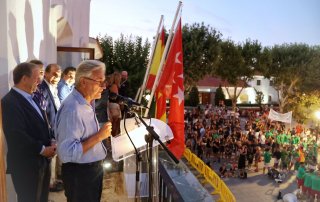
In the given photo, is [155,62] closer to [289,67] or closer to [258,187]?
[258,187]

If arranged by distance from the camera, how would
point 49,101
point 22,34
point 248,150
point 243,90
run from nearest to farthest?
1. point 22,34
2. point 49,101
3. point 248,150
4. point 243,90

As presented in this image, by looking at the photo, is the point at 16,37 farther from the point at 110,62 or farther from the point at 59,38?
the point at 110,62

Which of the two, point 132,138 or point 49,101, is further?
point 49,101

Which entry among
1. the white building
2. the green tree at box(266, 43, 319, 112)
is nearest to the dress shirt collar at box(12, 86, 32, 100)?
the green tree at box(266, 43, 319, 112)

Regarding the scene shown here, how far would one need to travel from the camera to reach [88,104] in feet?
8.09

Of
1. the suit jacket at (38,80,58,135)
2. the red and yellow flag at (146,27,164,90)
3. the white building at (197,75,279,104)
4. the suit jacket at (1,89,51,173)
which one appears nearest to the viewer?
the suit jacket at (1,89,51,173)

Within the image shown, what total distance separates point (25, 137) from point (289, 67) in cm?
3719

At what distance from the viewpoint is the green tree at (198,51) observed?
2888 centimetres

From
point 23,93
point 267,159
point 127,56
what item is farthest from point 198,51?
point 23,93

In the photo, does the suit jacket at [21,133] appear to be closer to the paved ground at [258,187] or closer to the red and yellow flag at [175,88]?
the red and yellow flag at [175,88]

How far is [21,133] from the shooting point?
8.79 ft

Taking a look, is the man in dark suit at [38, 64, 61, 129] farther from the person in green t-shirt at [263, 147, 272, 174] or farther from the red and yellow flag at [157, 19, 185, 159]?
the person in green t-shirt at [263, 147, 272, 174]

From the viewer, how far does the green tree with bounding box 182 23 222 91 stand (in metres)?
28.9

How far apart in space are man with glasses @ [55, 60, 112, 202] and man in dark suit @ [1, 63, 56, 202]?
47cm
